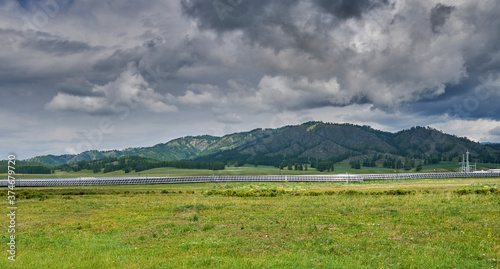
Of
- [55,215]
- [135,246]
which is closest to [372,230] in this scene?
[135,246]

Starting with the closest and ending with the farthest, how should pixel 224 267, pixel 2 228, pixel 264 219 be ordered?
pixel 224 267, pixel 2 228, pixel 264 219

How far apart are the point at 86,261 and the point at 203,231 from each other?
11.4 m

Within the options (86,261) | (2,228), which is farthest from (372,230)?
(2,228)

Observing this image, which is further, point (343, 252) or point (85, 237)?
point (85, 237)

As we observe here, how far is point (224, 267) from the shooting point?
1859cm

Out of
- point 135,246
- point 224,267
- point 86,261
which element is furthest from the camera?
point 135,246

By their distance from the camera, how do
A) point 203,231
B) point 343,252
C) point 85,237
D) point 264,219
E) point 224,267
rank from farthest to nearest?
point 264,219 → point 203,231 → point 85,237 → point 343,252 → point 224,267

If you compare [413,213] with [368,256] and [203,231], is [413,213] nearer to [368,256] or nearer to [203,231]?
[368,256]

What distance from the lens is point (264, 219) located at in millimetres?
35344

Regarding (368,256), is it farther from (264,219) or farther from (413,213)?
(413,213)

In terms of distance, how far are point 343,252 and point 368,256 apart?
5.53 feet

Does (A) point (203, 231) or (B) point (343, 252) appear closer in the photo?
(B) point (343, 252)

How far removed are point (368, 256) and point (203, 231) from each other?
1510 centimetres

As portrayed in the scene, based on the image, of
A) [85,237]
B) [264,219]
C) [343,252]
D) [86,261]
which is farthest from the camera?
[264,219]
